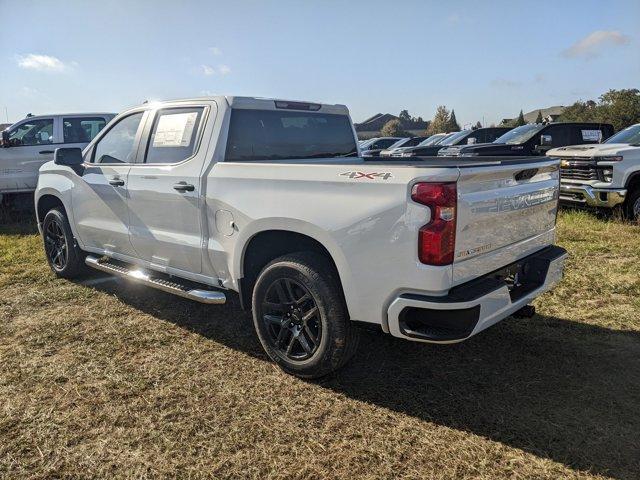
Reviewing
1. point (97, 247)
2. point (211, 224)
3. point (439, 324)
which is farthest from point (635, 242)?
point (97, 247)

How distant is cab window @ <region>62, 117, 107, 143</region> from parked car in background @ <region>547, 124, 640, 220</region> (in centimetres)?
847

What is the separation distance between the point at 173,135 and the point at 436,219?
242cm

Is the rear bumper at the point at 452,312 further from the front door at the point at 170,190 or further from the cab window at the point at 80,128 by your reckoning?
the cab window at the point at 80,128

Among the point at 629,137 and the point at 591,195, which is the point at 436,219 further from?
the point at 629,137

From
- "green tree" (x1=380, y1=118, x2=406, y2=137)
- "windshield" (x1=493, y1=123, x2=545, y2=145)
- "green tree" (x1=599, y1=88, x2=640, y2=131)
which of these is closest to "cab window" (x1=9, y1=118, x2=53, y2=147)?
"windshield" (x1=493, y1=123, x2=545, y2=145)

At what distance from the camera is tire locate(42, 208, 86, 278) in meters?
5.42

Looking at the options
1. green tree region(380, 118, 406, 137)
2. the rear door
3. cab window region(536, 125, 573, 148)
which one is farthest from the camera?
green tree region(380, 118, 406, 137)

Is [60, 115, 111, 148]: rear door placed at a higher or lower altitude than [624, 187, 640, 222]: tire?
higher

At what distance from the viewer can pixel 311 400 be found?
3146mm

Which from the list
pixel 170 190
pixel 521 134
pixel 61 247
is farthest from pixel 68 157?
pixel 521 134

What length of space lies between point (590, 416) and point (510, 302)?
766 millimetres

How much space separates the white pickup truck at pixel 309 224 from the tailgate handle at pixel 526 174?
16mm

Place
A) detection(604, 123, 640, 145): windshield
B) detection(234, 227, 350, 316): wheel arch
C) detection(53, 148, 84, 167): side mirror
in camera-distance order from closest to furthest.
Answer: detection(234, 227, 350, 316): wheel arch
detection(53, 148, 84, 167): side mirror
detection(604, 123, 640, 145): windshield

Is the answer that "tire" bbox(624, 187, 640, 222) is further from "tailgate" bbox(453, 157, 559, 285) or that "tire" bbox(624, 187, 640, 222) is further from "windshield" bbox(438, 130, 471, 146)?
"windshield" bbox(438, 130, 471, 146)
